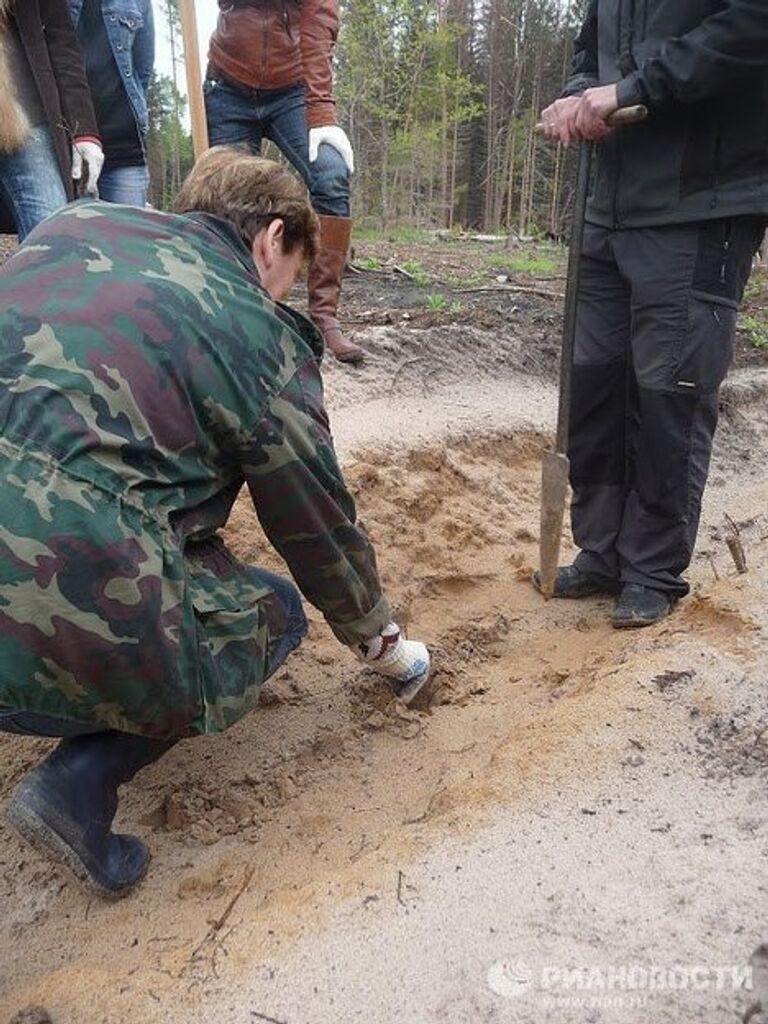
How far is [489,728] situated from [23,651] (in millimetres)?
1254

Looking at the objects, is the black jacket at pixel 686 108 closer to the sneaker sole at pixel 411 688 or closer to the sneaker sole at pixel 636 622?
the sneaker sole at pixel 636 622

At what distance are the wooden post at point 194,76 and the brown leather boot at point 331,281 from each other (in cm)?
73

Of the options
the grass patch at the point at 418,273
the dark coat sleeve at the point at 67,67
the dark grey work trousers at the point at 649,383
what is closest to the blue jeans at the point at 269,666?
the dark grey work trousers at the point at 649,383

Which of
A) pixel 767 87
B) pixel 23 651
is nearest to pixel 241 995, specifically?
pixel 23 651

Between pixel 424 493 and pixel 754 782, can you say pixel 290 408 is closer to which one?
pixel 754 782

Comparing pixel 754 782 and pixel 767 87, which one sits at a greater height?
pixel 767 87

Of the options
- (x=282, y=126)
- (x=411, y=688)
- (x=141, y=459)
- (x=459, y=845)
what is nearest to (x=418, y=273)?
(x=282, y=126)

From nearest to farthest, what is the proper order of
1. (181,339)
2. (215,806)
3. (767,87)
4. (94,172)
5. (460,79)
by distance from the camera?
(181,339) → (215,806) → (767,87) → (94,172) → (460,79)

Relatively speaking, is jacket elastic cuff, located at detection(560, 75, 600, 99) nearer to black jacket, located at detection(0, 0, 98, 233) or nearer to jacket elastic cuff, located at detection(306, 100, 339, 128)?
jacket elastic cuff, located at detection(306, 100, 339, 128)

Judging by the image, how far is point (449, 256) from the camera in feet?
33.5

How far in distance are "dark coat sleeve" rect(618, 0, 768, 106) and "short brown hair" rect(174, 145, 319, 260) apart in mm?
1066

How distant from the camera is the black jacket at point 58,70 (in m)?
2.96

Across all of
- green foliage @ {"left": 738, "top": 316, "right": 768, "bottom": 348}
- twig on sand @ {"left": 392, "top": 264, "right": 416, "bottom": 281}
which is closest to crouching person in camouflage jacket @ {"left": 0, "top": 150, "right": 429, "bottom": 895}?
green foliage @ {"left": 738, "top": 316, "right": 768, "bottom": 348}

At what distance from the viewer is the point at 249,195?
1797 mm
